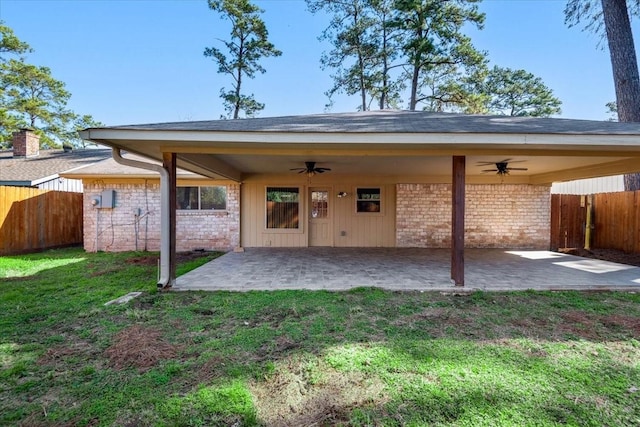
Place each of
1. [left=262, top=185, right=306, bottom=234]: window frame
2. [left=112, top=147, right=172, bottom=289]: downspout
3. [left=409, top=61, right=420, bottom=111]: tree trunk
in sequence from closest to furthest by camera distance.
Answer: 1. [left=112, top=147, right=172, bottom=289]: downspout
2. [left=262, top=185, right=306, bottom=234]: window frame
3. [left=409, top=61, right=420, bottom=111]: tree trunk

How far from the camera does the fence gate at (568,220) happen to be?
380 inches

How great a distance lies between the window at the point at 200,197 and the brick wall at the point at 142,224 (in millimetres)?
221

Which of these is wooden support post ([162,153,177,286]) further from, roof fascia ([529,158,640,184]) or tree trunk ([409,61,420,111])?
tree trunk ([409,61,420,111])

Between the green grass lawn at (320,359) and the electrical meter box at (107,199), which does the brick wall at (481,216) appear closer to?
the green grass lawn at (320,359)

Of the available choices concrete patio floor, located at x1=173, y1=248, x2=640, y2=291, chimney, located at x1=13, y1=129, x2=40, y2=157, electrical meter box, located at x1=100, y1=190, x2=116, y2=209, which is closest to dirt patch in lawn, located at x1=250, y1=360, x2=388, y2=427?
concrete patio floor, located at x1=173, y1=248, x2=640, y2=291

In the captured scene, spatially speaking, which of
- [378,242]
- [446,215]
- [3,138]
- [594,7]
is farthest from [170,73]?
Answer: [594,7]

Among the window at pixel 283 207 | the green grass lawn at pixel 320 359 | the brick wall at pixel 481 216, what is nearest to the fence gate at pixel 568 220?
the brick wall at pixel 481 216

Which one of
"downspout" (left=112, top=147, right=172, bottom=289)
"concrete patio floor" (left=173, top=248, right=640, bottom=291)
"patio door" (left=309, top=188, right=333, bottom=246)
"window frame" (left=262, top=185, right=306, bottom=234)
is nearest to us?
"downspout" (left=112, top=147, right=172, bottom=289)

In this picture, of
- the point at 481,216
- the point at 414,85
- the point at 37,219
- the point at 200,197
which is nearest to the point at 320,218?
the point at 200,197

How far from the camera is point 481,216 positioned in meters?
9.56

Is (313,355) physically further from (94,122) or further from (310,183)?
(94,122)

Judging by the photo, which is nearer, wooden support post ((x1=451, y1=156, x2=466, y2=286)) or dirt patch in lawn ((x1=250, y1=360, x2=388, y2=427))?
dirt patch in lawn ((x1=250, y1=360, x2=388, y2=427))

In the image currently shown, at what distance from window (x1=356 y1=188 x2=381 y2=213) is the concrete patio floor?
1.88 metres

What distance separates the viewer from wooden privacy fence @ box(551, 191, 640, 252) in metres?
9.10
